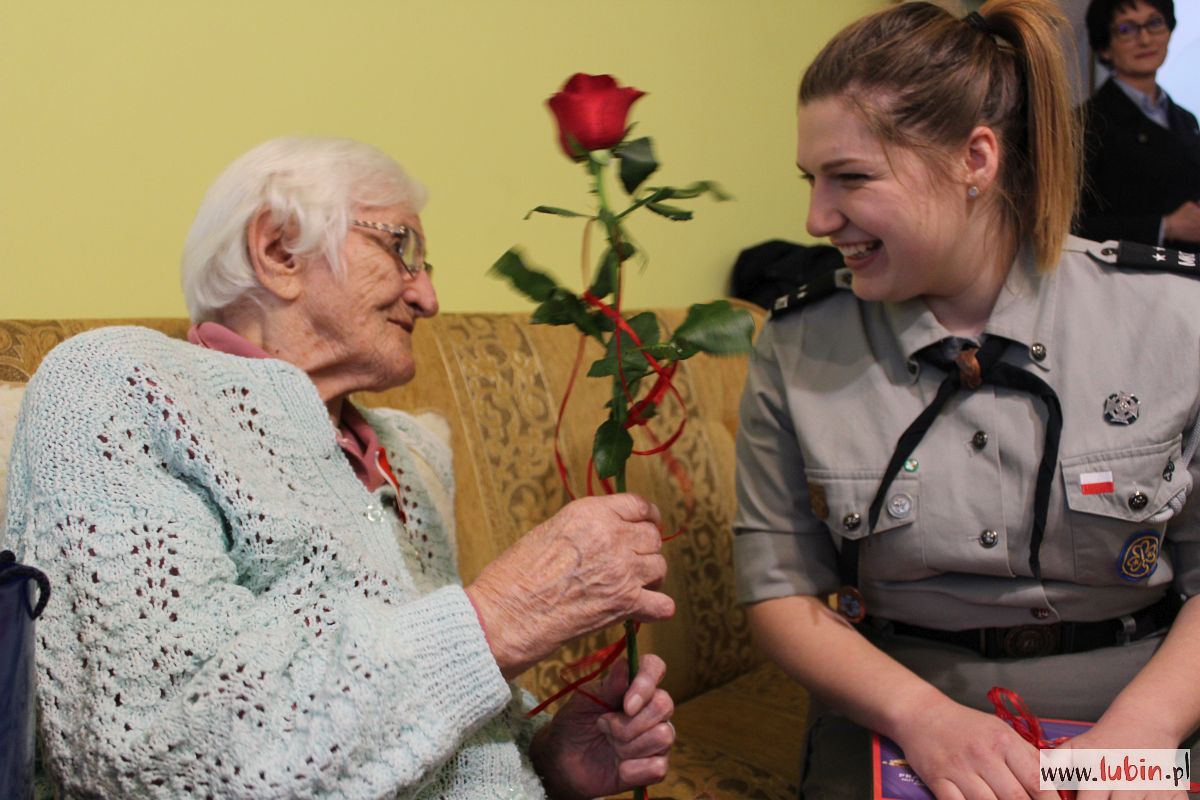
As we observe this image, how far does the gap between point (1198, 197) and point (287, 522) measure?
210 cm

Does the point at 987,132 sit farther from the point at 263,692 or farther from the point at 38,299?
the point at 38,299

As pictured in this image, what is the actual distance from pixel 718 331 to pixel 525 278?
0.64ft

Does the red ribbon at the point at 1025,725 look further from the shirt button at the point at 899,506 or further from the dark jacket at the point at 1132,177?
the dark jacket at the point at 1132,177

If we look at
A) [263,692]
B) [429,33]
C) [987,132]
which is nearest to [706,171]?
[429,33]

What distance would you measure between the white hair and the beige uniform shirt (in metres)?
0.61

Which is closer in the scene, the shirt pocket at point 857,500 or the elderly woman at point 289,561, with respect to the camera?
the elderly woman at point 289,561

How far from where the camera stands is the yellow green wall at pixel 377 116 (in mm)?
1402

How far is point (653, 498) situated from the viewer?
1732mm

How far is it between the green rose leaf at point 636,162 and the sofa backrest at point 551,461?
0.57 metres

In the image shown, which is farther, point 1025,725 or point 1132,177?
point 1132,177

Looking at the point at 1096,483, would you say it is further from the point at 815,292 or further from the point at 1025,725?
the point at 815,292

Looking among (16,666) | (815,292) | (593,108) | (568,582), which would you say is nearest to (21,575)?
(16,666)

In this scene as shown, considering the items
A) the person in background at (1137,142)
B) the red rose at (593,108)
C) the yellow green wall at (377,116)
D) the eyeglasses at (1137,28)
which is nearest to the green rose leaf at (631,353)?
the red rose at (593,108)

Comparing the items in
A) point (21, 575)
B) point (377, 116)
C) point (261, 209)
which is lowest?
point (21, 575)
